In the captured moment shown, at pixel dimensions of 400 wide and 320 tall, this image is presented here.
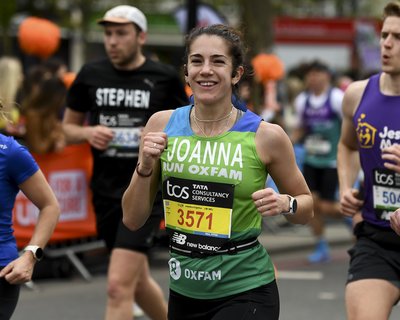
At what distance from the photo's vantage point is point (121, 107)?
6.80 metres

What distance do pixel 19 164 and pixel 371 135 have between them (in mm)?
1820

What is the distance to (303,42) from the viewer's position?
31547 mm

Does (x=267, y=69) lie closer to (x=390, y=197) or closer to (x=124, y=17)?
(x=124, y=17)

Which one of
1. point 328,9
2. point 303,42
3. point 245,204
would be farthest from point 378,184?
point 328,9

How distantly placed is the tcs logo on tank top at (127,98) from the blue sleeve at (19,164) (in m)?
2.14

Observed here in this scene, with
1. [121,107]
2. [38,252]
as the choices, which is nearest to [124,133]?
[121,107]

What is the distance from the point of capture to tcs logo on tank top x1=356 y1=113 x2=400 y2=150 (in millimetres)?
5227

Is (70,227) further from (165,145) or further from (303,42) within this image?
(303,42)

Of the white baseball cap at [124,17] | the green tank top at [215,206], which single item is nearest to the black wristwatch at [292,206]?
the green tank top at [215,206]

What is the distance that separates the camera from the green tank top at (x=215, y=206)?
4.35m

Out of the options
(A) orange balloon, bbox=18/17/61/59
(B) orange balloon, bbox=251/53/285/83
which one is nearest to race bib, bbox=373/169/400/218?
(A) orange balloon, bbox=18/17/61/59

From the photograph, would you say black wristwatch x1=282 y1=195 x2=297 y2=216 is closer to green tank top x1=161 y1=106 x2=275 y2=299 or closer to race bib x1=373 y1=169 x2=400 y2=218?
green tank top x1=161 y1=106 x2=275 y2=299

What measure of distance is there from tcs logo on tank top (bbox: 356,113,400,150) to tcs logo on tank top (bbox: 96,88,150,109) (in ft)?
5.90

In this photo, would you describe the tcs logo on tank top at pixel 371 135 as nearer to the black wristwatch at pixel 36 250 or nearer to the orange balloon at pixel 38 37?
the black wristwatch at pixel 36 250
